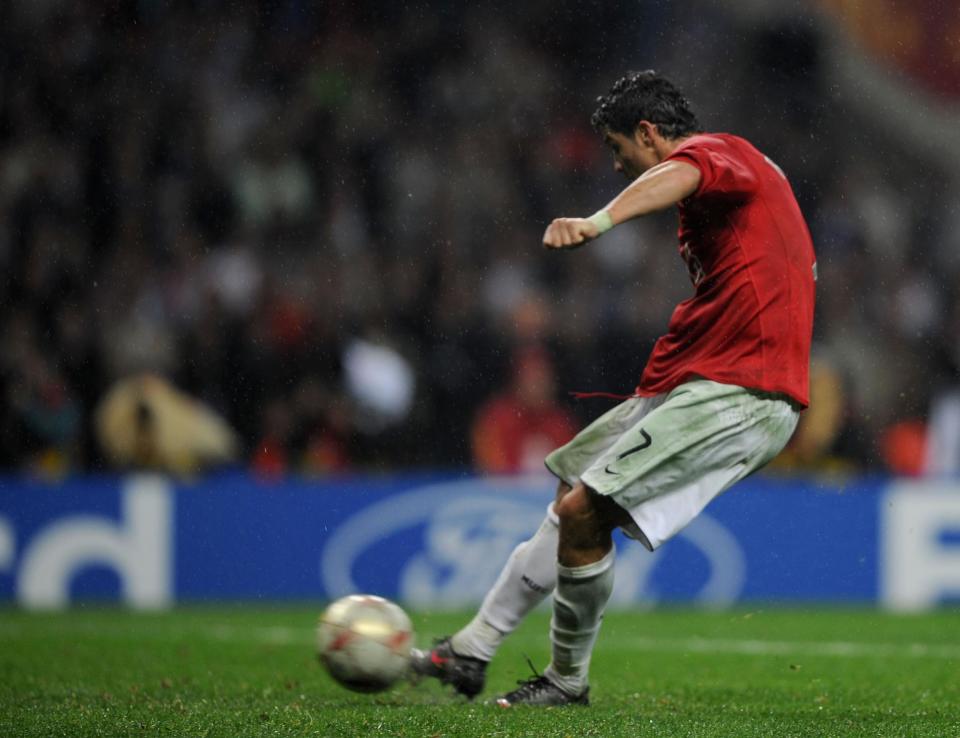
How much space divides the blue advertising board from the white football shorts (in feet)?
17.7

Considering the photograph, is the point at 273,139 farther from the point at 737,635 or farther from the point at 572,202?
the point at 737,635

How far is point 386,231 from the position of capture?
45.6ft

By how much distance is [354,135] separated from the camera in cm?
1438

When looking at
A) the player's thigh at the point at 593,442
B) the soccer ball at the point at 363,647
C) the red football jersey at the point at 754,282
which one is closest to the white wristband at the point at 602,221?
the red football jersey at the point at 754,282

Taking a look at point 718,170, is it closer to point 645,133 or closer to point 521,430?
point 645,133

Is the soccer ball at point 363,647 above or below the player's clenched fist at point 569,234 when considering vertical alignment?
below

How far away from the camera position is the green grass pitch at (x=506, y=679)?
16.5 feet

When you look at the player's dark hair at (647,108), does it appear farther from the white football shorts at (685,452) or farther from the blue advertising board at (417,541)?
the blue advertising board at (417,541)

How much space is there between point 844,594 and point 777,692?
5.00m

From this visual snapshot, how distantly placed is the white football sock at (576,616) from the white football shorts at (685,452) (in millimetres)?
206


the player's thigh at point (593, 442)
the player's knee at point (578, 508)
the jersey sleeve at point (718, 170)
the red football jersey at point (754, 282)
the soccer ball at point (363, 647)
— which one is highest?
the jersey sleeve at point (718, 170)

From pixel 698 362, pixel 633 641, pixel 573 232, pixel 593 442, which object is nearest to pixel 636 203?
pixel 573 232

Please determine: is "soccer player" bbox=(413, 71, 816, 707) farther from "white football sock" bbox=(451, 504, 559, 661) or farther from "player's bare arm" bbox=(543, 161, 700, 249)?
"white football sock" bbox=(451, 504, 559, 661)

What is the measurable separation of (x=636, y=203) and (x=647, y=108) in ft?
2.44
